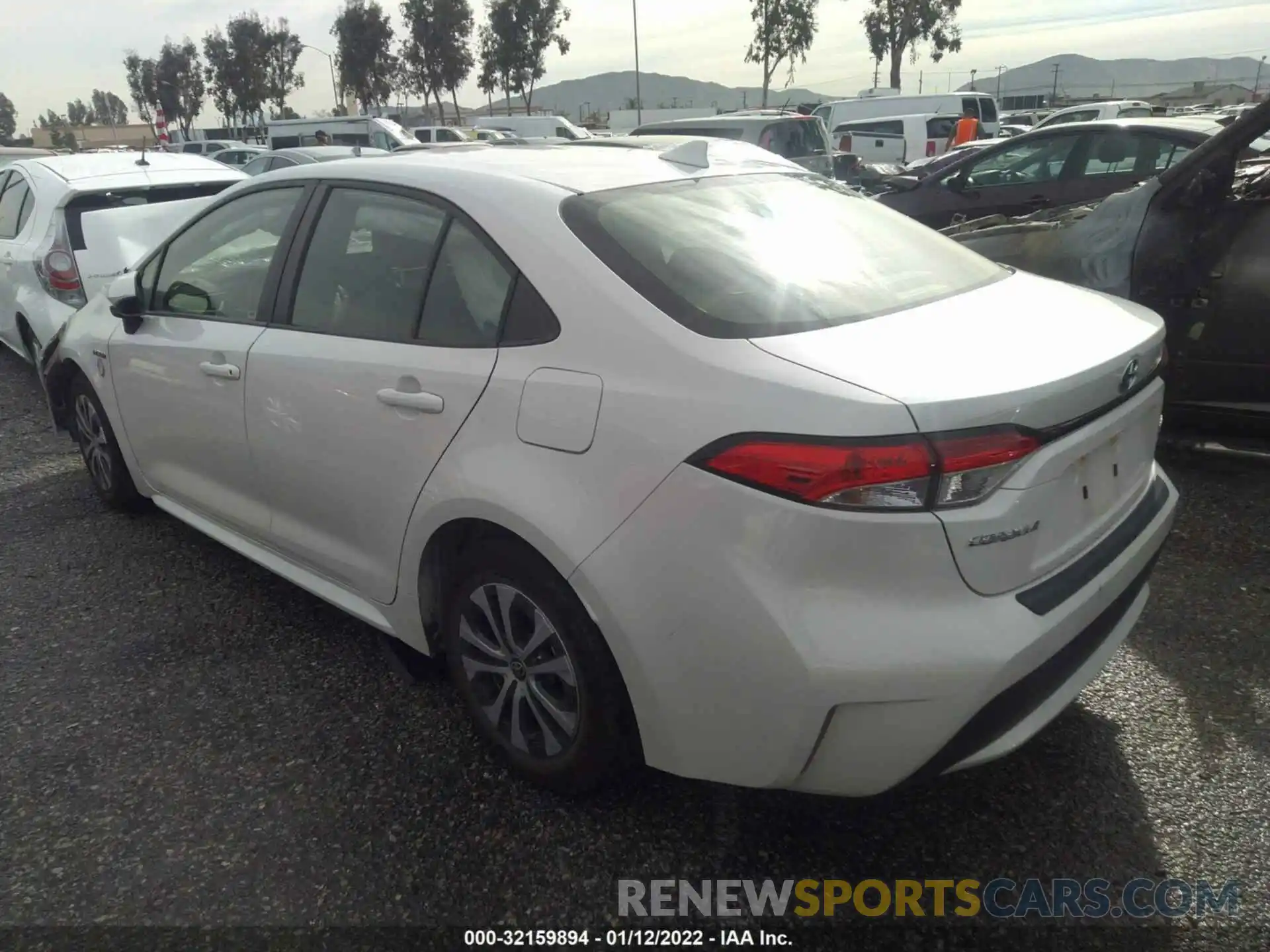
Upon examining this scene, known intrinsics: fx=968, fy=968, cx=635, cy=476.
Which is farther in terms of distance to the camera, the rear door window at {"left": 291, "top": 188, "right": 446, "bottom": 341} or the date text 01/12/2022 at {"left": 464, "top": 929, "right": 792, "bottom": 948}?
the rear door window at {"left": 291, "top": 188, "right": 446, "bottom": 341}

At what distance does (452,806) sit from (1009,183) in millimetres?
8380

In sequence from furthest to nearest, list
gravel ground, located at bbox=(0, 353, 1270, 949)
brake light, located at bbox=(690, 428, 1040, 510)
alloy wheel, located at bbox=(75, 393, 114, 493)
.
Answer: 1. alloy wheel, located at bbox=(75, 393, 114, 493)
2. gravel ground, located at bbox=(0, 353, 1270, 949)
3. brake light, located at bbox=(690, 428, 1040, 510)

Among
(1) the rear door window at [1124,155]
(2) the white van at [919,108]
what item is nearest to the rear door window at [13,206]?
(1) the rear door window at [1124,155]

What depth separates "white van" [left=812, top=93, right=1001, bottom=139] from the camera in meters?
24.7

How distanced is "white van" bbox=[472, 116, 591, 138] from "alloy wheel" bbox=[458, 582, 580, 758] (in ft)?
72.4

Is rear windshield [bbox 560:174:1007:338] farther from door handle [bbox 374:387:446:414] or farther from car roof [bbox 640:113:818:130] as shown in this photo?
car roof [bbox 640:113:818:130]

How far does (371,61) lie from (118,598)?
2139 inches

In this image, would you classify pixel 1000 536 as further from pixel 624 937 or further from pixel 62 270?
pixel 62 270

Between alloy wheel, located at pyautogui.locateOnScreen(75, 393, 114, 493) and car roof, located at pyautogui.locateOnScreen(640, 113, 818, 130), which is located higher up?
car roof, located at pyautogui.locateOnScreen(640, 113, 818, 130)

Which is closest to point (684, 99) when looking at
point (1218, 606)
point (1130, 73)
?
point (1218, 606)

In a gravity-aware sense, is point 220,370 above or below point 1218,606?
above

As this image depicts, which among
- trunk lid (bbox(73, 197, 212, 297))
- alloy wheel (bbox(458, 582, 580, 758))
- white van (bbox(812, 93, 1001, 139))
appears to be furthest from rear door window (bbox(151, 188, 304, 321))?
white van (bbox(812, 93, 1001, 139))

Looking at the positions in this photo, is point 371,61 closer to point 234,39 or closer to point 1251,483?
point 234,39

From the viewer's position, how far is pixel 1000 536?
6.25ft
